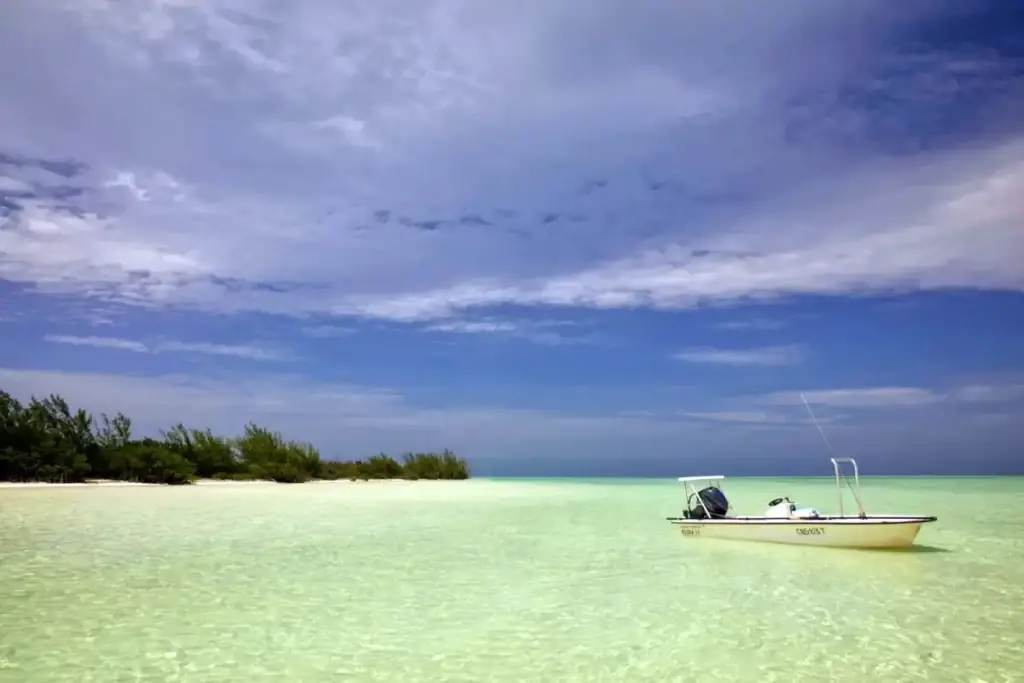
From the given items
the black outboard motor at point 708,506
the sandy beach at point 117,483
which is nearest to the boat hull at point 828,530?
the black outboard motor at point 708,506

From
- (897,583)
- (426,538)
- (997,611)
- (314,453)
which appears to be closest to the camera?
(997,611)

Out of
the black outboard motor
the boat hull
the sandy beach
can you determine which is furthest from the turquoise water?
the sandy beach

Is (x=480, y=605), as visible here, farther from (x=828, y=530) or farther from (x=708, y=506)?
(x=708, y=506)

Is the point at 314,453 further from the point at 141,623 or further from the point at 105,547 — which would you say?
the point at 141,623

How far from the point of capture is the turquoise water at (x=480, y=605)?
7.82 m

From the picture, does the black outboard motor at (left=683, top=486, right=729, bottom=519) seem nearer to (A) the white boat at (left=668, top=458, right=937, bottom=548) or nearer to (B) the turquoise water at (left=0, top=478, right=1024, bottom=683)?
(A) the white boat at (left=668, top=458, right=937, bottom=548)

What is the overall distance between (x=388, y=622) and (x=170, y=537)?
930cm

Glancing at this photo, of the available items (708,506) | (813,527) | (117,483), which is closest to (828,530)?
(813,527)

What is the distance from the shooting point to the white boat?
16.0 m

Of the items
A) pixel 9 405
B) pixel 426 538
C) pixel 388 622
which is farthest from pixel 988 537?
pixel 9 405

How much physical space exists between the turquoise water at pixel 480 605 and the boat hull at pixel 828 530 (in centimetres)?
33

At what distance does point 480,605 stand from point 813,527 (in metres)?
9.10

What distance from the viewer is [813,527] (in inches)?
659

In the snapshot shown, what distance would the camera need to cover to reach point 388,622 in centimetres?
962
